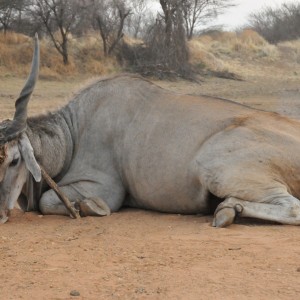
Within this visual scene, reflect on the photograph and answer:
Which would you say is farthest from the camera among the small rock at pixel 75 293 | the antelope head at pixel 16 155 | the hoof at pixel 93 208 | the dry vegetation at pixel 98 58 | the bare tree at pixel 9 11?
the bare tree at pixel 9 11

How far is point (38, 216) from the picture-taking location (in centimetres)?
536

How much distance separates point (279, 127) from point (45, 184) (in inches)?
74.1

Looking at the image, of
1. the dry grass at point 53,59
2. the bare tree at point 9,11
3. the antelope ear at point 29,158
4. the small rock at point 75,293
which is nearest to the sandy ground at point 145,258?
the small rock at point 75,293

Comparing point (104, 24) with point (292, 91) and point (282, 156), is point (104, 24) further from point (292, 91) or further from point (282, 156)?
point (282, 156)

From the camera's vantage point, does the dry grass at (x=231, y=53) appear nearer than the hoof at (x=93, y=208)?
No

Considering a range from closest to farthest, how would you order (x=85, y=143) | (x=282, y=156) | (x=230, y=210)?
(x=230, y=210)
(x=282, y=156)
(x=85, y=143)

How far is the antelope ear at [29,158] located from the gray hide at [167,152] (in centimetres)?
23

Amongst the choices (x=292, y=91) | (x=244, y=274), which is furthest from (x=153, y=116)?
(x=292, y=91)

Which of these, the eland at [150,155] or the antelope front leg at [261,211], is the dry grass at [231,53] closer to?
the eland at [150,155]

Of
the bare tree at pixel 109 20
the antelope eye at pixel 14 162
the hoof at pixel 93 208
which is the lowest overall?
the hoof at pixel 93 208

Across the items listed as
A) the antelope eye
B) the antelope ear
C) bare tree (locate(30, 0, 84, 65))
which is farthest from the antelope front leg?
bare tree (locate(30, 0, 84, 65))

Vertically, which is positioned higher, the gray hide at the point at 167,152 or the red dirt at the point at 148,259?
the gray hide at the point at 167,152

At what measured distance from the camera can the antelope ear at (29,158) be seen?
5.08 metres

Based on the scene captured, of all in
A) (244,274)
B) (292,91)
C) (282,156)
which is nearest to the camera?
(244,274)
